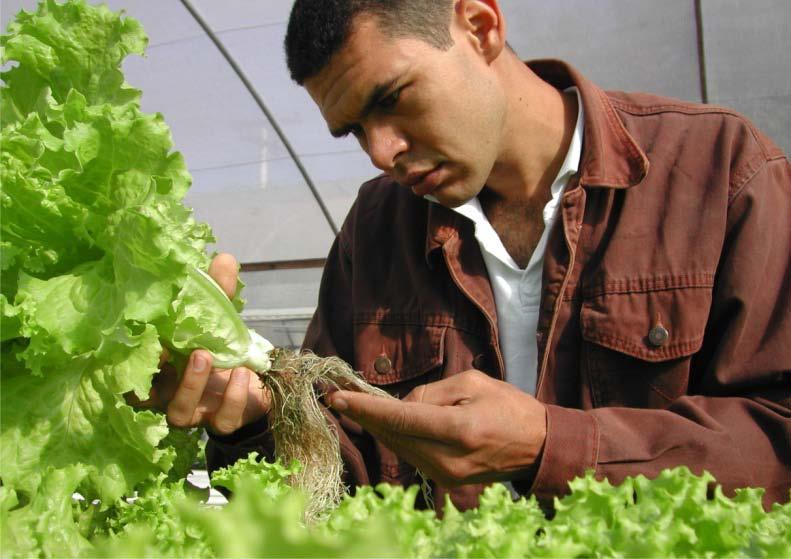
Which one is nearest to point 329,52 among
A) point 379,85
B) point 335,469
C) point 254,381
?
point 379,85

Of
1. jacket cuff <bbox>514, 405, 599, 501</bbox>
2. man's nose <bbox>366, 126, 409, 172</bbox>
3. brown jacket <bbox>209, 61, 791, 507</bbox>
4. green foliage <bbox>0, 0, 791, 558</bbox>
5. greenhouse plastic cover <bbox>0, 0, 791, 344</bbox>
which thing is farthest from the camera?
greenhouse plastic cover <bbox>0, 0, 791, 344</bbox>

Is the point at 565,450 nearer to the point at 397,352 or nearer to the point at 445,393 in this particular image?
the point at 445,393

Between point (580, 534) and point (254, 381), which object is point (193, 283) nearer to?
point (254, 381)

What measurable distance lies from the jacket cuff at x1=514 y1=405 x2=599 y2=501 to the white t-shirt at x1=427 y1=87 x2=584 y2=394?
0.55 meters

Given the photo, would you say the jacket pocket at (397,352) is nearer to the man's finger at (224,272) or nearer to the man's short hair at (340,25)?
the man's finger at (224,272)

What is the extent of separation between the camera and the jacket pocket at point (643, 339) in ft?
6.31

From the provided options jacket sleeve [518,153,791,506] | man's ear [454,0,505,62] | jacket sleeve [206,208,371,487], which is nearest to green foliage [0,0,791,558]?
jacket sleeve [518,153,791,506]

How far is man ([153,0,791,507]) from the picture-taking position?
158 centimetres

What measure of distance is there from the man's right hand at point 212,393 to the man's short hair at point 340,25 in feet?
1.68

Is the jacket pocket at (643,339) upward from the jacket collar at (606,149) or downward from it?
downward

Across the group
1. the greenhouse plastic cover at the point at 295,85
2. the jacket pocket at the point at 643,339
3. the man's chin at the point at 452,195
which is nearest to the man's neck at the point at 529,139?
the man's chin at the point at 452,195

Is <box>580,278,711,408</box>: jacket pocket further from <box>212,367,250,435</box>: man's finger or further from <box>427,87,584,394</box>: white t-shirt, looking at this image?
<box>212,367,250,435</box>: man's finger

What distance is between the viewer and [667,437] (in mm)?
1634

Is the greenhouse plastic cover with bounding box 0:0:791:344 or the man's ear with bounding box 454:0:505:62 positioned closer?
the man's ear with bounding box 454:0:505:62
